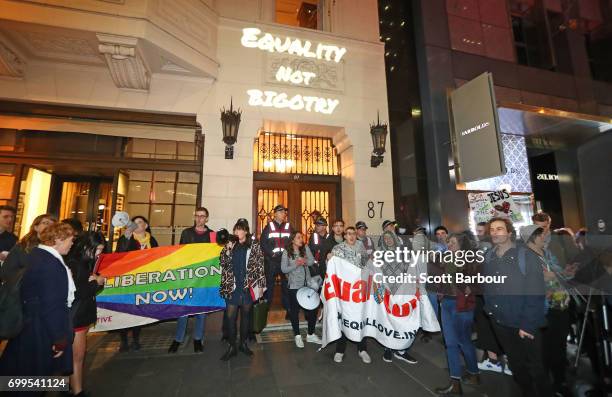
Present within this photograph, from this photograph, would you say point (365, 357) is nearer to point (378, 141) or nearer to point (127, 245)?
point (127, 245)

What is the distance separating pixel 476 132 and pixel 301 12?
6.64m

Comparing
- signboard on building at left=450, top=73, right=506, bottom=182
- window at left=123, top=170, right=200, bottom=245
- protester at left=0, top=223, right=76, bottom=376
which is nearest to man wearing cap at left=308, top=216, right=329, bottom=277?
window at left=123, top=170, right=200, bottom=245

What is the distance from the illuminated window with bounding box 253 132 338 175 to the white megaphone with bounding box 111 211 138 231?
3398 mm

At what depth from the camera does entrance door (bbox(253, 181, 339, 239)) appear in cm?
753

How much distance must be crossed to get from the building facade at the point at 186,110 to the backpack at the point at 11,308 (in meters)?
4.04

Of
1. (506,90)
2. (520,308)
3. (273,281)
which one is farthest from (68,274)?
(506,90)

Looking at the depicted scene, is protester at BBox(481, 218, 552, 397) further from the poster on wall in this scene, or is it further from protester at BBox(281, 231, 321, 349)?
Result: the poster on wall

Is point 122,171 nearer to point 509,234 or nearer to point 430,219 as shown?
point 509,234

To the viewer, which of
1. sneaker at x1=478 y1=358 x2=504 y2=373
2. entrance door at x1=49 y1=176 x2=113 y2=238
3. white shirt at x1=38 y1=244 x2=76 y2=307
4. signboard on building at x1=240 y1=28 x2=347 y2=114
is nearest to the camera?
white shirt at x1=38 y1=244 x2=76 y2=307

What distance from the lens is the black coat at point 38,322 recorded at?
250 cm

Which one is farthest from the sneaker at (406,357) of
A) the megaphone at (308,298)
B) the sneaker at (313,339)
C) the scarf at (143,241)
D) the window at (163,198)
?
the window at (163,198)

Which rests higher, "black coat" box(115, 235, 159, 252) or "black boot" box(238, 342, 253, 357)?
"black coat" box(115, 235, 159, 252)

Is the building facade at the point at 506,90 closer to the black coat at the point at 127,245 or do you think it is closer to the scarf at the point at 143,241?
the scarf at the point at 143,241

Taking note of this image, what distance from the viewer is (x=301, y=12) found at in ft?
30.2
